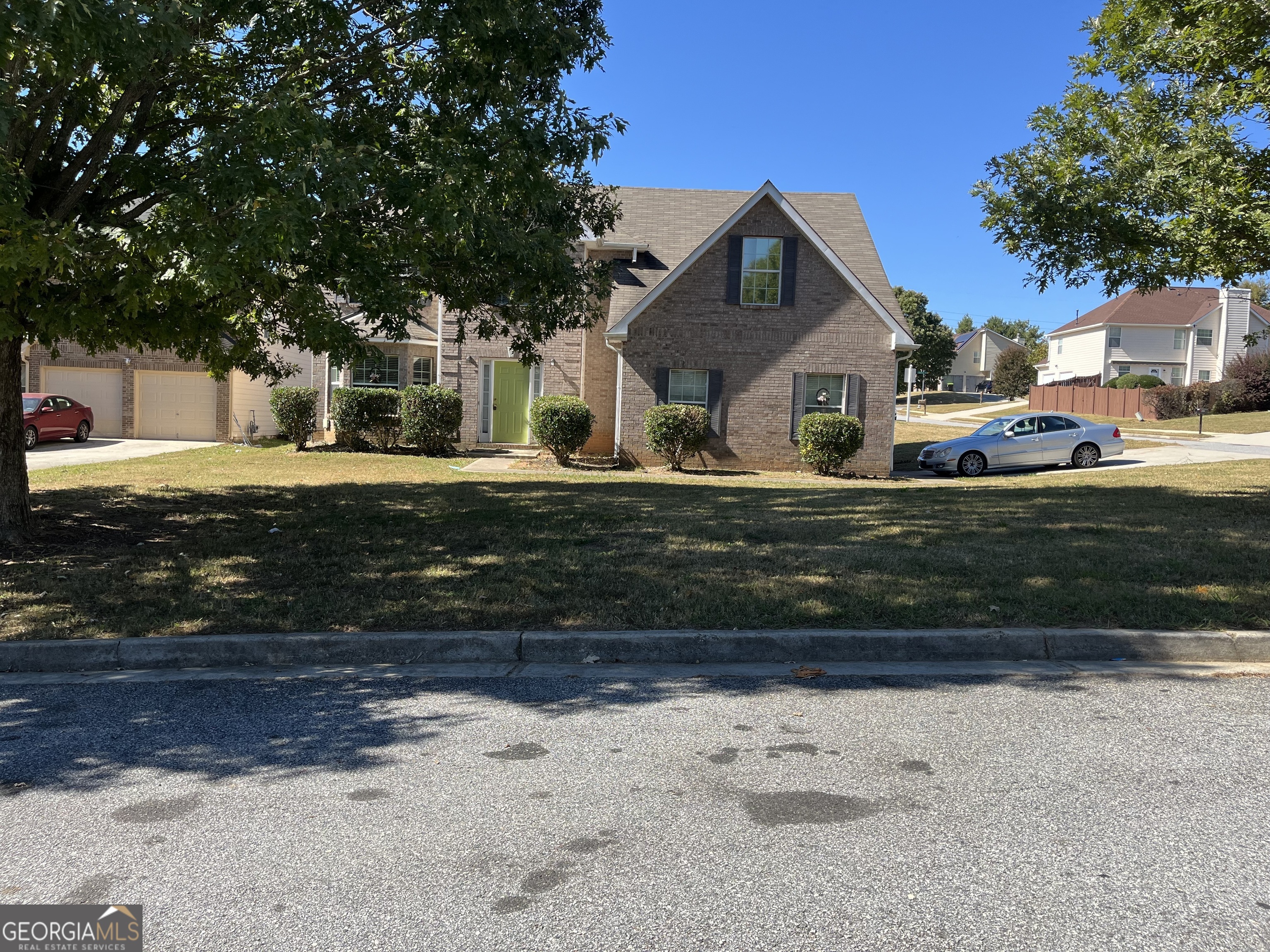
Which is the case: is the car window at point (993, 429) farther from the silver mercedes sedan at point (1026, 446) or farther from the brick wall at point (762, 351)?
the brick wall at point (762, 351)

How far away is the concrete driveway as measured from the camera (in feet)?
64.0

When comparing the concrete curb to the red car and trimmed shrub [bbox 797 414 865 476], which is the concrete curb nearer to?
trimmed shrub [bbox 797 414 865 476]

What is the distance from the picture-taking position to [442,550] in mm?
8906

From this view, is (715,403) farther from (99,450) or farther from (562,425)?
(99,450)

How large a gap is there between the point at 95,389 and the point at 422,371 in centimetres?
1032

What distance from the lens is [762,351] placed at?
19969 mm

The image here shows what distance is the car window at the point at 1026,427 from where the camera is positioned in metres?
21.3

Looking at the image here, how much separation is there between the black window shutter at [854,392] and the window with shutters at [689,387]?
2991mm

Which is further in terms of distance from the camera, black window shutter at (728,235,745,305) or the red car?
the red car

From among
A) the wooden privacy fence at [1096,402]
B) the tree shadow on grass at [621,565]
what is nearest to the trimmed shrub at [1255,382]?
the wooden privacy fence at [1096,402]

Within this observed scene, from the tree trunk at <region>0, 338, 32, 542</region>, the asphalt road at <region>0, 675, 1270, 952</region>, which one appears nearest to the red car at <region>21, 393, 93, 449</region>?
the tree trunk at <region>0, 338, 32, 542</region>

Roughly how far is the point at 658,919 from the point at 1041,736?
264cm

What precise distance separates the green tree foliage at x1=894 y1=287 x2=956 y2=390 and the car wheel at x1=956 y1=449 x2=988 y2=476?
117 ft

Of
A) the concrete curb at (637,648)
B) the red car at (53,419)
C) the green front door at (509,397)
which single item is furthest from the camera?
the red car at (53,419)
